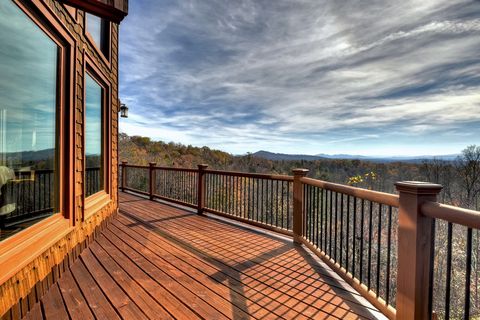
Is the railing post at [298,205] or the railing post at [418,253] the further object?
the railing post at [298,205]

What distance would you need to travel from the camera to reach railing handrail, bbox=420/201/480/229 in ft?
3.75

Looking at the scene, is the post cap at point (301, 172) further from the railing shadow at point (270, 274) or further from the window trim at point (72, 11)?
the window trim at point (72, 11)

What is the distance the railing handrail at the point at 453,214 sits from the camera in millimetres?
1143

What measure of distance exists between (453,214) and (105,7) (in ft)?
8.41

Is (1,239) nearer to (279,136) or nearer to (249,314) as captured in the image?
(249,314)

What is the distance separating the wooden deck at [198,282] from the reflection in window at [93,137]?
33.2 inches

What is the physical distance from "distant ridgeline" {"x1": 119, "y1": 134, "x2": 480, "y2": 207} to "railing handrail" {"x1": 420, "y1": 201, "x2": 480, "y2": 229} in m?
7.29

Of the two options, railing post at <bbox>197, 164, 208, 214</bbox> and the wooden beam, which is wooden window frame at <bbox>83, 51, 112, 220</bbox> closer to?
railing post at <bbox>197, 164, 208, 214</bbox>

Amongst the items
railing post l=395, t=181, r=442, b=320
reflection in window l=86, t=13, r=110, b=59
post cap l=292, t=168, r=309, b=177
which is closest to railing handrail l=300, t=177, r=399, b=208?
railing post l=395, t=181, r=442, b=320

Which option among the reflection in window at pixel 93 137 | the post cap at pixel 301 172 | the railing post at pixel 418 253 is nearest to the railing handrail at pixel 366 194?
the railing post at pixel 418 253

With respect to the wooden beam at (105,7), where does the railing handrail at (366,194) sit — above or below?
below

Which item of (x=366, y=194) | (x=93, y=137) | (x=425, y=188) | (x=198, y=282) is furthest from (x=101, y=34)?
(x=425, y=188)

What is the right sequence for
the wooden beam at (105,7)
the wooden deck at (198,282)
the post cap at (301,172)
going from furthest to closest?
the post cap at (301,172)
the wooden deck at (198,282)
the wooden beam at (105,7)

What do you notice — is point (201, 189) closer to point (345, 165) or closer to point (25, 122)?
point (25, 122)
